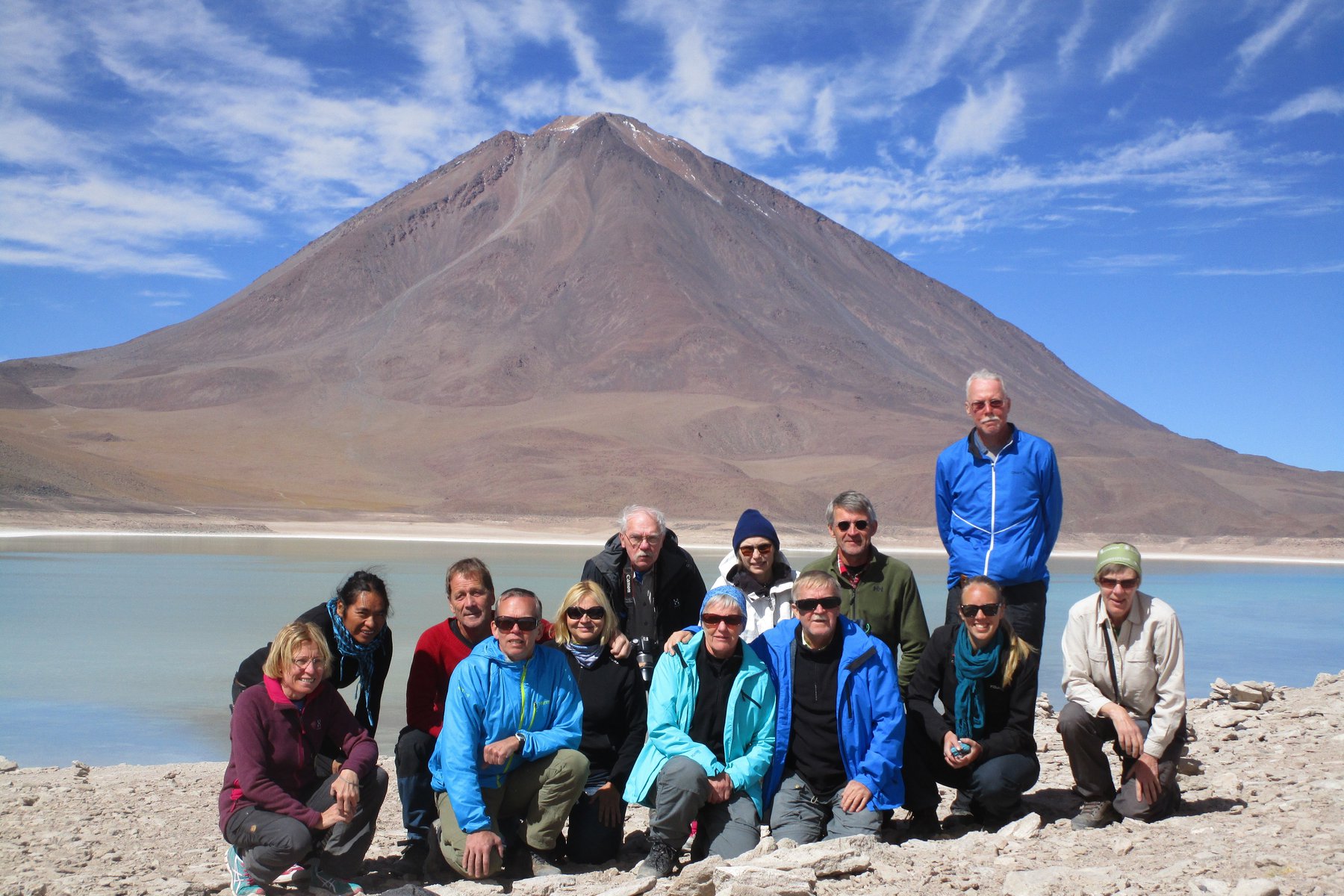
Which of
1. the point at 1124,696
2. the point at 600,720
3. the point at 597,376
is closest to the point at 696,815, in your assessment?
the point at 600,720

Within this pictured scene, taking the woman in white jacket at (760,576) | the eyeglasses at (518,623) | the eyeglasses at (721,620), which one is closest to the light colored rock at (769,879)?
the eyeglasses at (721,620)

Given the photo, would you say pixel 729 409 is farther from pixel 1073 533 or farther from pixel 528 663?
pixel 528 663

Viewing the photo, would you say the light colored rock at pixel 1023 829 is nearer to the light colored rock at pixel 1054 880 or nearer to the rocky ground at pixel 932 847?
the rocky ground at pixel 932 847

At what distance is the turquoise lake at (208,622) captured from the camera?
7.91m

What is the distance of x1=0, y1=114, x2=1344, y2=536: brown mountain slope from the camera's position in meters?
61.1

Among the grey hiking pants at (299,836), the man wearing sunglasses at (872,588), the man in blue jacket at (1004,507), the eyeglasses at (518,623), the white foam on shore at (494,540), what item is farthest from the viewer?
the white foam on shore at (494,540)

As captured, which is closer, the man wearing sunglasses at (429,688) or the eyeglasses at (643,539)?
the man wearing sunglasses at (429,688)

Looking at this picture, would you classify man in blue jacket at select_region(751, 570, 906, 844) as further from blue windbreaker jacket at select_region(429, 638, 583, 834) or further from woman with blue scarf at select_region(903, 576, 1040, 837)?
blue windbreaker jacket at select_region(429, 638, 583, 834)

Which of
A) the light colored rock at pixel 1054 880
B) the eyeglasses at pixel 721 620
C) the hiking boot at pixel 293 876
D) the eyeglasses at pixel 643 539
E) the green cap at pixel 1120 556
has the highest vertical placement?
the eyeglasses at pixel 643 539

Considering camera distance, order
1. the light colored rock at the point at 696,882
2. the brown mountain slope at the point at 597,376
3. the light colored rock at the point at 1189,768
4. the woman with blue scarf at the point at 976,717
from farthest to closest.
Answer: the brown mountain slope at the point at 597,376 < the light colored rock at the point at 1189,768 < the woman with blue scarf at the point at 976,717 < the light colored rock at the point at 696,882

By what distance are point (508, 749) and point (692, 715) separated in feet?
2.14

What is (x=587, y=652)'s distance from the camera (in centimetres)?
437

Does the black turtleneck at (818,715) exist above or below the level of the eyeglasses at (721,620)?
below

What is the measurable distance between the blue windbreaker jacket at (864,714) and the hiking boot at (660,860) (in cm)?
46
